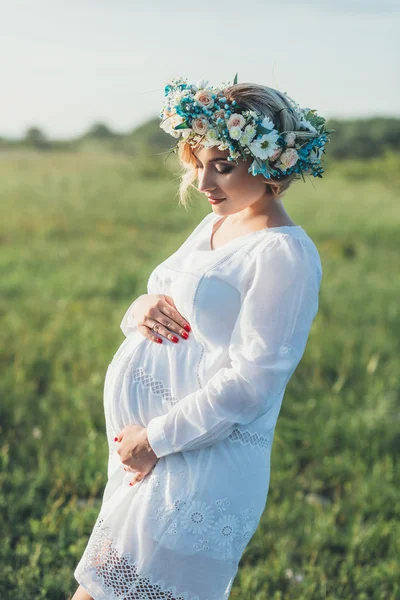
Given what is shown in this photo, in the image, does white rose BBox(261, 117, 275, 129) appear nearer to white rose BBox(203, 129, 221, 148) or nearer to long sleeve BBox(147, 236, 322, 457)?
white rose BBox(203, 129, 221, 148)

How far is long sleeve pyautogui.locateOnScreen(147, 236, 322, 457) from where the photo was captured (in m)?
2.17

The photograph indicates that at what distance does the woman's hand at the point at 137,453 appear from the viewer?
2324 millimetres

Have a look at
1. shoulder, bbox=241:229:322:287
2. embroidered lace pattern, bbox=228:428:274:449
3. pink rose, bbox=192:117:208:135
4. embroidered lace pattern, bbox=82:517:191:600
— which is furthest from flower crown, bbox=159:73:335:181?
embroidered lace pattern, bbox=82:517:191:600

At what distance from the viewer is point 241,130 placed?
87.8 inches

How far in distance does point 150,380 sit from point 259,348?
17.2 inches

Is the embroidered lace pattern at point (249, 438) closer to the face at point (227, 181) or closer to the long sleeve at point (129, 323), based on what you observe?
the long sleeve at point (129, 323)

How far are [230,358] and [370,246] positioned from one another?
10305 millimetres

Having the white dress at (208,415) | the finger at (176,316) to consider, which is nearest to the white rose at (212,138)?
the white dress at (208,415)

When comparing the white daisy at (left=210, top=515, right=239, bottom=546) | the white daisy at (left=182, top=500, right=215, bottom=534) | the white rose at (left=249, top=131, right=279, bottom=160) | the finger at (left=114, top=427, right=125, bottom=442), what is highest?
the white rose at (left=249, top=131, right=279, bottom=160)

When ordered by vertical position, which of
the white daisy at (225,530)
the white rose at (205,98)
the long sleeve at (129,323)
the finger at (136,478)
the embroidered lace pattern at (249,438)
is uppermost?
the white rose at (205,98)

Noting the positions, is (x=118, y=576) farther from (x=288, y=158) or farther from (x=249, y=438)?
(x=288, y=158)

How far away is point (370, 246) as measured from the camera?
12219 millimetres

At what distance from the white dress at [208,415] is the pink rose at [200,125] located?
348 mm

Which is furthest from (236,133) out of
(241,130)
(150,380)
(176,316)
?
(150,380)
